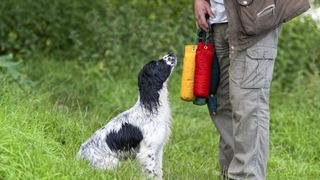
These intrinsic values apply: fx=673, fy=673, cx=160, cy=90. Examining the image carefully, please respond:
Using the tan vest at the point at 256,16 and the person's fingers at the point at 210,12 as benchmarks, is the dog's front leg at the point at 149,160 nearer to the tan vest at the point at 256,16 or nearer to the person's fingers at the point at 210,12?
the tan vest at the point at 256,16

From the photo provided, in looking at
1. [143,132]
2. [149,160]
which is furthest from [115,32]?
[149,160]

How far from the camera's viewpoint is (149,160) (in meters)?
4.86

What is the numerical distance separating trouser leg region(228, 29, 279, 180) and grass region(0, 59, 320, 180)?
1.63 feet

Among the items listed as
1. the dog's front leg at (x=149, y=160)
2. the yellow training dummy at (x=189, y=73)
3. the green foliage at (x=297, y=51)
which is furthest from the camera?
the green foliage at (x=297, y=51)

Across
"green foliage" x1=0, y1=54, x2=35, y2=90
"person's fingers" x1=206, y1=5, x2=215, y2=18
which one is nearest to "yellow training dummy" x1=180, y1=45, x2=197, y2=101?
"person's fingers" x1=206, y1=5, x2=215, y2=18

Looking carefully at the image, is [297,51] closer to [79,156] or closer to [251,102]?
[251,102]

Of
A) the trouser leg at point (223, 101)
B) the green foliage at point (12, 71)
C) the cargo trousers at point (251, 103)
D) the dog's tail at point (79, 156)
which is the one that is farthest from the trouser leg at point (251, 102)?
the green foliage at point (12, 71)

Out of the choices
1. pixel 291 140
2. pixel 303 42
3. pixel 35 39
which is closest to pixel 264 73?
pixel 291 140

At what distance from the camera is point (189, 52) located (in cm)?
527

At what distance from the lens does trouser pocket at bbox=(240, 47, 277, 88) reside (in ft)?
15.5

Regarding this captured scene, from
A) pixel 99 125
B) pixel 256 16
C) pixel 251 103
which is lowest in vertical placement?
pixel 99 125

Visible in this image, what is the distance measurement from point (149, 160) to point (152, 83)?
57 cm

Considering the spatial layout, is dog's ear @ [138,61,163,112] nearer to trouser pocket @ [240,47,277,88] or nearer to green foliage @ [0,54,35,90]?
trouser pocket @ [240,47,277,88]

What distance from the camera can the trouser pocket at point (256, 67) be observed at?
15.5 ft
